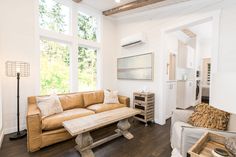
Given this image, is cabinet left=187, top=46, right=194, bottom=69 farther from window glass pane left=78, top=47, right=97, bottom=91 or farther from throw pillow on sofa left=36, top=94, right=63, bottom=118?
throw pillow on sofa left=36, top=94, right=63, bottom=118

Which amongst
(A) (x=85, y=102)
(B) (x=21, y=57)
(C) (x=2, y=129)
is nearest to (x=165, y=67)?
(A) (x=85, y=102)

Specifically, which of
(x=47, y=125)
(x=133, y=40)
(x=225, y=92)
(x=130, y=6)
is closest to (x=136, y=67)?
(x=133, y=40)

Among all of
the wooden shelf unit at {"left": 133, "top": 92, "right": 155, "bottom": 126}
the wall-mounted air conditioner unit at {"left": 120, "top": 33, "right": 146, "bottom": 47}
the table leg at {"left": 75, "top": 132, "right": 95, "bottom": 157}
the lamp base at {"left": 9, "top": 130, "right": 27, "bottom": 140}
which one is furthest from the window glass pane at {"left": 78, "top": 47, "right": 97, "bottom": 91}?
the table leg at {"left": 75, "top": 132, "right": 95, "bottom": 157}

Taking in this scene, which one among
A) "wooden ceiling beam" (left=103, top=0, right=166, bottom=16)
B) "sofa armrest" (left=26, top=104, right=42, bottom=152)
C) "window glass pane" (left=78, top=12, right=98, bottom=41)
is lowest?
"sofa armrest" (left=26, top=104, right=42, bottom=152)

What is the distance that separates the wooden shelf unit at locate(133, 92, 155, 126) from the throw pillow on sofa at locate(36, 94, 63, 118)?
197cm

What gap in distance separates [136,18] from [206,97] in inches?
199

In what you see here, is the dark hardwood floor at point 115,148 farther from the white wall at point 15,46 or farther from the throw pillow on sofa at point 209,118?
the throw pillow on sofa at point 209,118

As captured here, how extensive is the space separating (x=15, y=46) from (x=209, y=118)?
151 inches

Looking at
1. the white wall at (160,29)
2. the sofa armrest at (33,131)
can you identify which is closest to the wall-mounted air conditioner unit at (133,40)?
the white wall at (160,29)

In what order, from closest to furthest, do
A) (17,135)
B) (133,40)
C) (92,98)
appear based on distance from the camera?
(17,135)
(92,98)
(133,40)

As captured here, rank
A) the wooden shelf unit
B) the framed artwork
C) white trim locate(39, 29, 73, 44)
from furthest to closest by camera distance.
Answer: the framed artwork, the wooden shelf unit, white trim locate(39, 29, 73, 44)

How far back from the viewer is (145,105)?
129 inches

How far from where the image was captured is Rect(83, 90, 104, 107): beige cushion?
11.0ft

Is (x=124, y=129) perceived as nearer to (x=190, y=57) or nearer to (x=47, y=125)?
(x=47, y=125)
